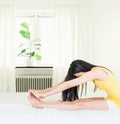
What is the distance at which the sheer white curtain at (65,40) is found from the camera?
496cm

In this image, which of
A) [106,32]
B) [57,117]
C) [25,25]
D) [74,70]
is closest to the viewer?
[57,117]

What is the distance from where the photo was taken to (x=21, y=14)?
17.0ft

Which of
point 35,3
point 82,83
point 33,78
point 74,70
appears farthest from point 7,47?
point 82,83

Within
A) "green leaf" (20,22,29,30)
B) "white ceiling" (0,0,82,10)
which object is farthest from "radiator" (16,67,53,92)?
"white ceiling" (0,0,82,10)

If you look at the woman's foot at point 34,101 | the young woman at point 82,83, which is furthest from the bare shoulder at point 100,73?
the woman's foot at point 34,101

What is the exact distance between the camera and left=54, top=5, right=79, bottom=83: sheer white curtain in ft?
16.3

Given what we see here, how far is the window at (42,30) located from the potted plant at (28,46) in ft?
0.24

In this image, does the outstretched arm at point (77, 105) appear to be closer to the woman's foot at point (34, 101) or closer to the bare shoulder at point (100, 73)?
the woman's foot at point (34, 101)

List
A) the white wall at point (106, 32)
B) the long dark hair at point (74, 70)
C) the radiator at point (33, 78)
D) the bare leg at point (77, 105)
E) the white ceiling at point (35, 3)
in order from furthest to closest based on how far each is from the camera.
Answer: the radiator at point (33, 78), the white ceiling at point (35, 3), the white wall at point (106, 32), the long dark hair at point (74, 70), the bare leg at point (77, 105)

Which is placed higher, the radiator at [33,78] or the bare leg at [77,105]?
the bare leg at [77,105]

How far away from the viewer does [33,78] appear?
505 centimetres

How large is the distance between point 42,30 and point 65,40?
51cm

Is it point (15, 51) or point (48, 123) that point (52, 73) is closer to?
point (15, 51)

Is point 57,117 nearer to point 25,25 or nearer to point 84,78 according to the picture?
point 84,78
